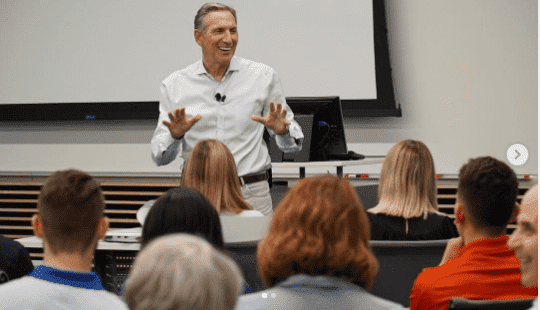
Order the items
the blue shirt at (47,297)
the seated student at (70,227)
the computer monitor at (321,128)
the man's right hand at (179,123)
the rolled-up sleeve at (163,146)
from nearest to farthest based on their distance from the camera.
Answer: the blue shirt at (47,297), the seated student at (70,227), the man's right hand at (179,123), the rolled-up sleeve at (163,146), the computer monitor at (321,128)

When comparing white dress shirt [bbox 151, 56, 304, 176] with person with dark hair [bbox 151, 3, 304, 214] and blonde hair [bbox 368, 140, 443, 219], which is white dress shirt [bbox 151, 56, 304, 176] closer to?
person with dark hair [bbox 151, 3, 304, 214]

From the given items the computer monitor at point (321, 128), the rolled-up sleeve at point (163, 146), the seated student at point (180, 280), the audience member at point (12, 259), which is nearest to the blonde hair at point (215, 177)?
the rolled-up sleeve at point (163, 146)

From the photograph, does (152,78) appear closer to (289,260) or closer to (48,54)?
(48,54)

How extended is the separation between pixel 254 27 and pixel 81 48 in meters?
1.68

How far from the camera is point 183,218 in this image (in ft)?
4.57

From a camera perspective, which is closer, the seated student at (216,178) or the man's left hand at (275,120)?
the seated student at (216,178)

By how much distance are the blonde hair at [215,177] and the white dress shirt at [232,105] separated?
56 centimetres

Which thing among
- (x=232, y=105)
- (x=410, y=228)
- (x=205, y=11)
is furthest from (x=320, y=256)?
(x=205, y=11)

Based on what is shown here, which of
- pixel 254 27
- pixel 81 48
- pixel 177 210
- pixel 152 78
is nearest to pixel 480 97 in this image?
pixel 254 27

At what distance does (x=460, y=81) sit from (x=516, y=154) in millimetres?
772

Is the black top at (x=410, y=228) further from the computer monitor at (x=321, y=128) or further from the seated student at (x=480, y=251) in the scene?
the computer monitor at (x=321, y=128)

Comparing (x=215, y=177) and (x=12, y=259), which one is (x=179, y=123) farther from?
(x=12, y=259)

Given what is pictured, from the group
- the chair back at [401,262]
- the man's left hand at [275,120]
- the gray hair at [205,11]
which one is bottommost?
the chair back at [401,262]

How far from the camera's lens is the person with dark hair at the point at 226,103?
2590 millimetres
